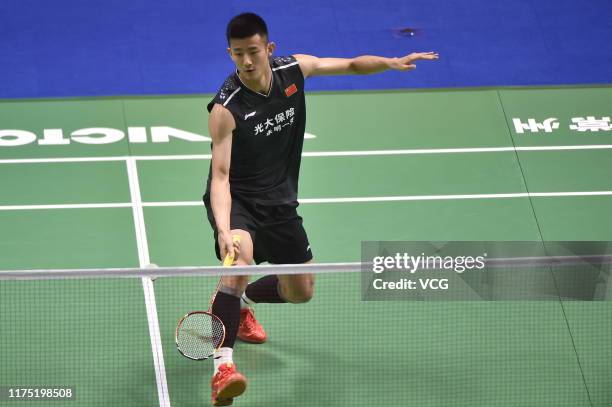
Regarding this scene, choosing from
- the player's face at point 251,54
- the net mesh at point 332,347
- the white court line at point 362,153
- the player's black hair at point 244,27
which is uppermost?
the player's black hair at point 244,27

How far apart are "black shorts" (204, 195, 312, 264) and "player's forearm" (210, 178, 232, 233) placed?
310mm

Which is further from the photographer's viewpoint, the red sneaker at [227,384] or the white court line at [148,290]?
the white court line at [148,290]

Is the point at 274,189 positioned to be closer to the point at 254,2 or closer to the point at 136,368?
the point at 136,368

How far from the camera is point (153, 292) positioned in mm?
7816

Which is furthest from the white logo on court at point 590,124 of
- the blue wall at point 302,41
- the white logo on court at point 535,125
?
the blue wall at point 302,41

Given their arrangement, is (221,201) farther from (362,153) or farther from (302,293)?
(362,153)

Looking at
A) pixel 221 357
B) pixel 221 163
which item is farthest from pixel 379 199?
pixel 221 357

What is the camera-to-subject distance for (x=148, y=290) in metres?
7.84

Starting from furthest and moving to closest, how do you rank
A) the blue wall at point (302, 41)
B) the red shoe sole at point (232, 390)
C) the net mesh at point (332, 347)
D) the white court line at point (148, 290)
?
the blue wall at point (302, 41) → the white court line at point (148, 290) → the net mesh at point (332, 347) → the red shoe sole at point (232, 390)

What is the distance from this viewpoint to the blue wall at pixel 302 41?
11.0 metres

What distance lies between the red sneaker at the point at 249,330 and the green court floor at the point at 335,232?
69 mm

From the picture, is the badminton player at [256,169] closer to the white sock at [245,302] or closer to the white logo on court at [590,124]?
the white sock at [245,302]

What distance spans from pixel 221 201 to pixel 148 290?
1.60 meters

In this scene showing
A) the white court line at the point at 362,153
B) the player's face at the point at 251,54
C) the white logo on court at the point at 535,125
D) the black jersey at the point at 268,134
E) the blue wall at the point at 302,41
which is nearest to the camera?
the player's face at the point at 251,54
